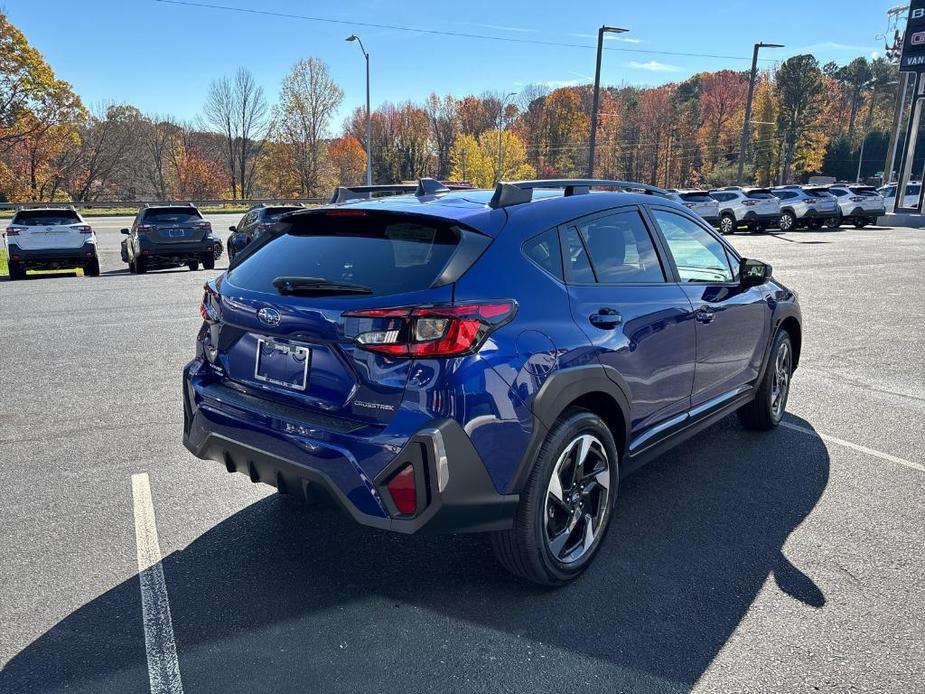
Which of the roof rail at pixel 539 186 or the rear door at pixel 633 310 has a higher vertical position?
the roof rail at pixel 539 186

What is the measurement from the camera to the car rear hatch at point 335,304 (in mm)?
2641

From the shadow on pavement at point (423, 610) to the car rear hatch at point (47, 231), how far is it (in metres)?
13.4

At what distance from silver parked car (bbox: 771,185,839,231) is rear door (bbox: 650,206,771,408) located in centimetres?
2824

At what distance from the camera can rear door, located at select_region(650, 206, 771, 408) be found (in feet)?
13.1

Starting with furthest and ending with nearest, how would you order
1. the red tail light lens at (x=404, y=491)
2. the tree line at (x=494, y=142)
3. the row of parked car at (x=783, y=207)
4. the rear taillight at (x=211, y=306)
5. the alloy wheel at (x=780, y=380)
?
1. the tree line at (x=494, y=142)
2. the row of parked car at (x=783, y=207)
3. the alloy wheel at (x=780, y=380)
4. the rear taillight at (x=211, y=306)
5. the red tail light lens at (x=404, y=491)

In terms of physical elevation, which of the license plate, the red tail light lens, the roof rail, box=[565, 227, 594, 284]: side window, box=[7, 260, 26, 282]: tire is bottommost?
box=[7, 260, 26, 282]: tire

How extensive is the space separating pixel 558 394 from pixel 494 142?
83126mm

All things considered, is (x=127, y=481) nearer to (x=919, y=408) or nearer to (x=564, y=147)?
(x=919, y=408)

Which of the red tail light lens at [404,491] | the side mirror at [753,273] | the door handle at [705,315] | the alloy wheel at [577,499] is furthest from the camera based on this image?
the side mirror at [753,273]

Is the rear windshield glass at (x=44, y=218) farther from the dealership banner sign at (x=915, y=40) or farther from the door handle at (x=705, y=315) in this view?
the dealership banner sign at (x=915, y=40)

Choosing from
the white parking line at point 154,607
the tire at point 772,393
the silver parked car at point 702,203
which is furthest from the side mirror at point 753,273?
the silver parked car at point 702,203

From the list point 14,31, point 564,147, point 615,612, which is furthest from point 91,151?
point 615,612

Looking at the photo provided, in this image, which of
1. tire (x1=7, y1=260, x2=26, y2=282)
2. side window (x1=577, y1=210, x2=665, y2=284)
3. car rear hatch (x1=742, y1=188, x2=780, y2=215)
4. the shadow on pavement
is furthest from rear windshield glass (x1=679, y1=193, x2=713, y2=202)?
the shadow on pavement

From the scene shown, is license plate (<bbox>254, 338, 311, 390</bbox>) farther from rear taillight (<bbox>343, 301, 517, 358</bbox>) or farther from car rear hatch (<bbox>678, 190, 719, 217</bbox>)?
car rear hatch (<bbox>678, 190, 719, 217</bbox>)
